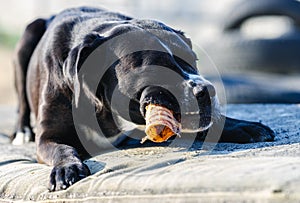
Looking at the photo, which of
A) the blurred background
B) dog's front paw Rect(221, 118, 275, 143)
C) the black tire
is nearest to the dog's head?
dog's front paw Rect(221, 118, 275, 143)

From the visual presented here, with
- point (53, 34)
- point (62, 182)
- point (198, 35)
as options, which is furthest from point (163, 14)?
point (62, 182)

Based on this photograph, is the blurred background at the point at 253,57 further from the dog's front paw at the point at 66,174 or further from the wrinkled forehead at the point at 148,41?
the dog's front paw at the point at 66,174

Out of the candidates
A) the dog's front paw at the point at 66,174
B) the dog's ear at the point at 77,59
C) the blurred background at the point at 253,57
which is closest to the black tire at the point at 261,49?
the blurred background at the point at 253,57

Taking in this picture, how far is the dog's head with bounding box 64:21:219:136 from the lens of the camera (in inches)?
114

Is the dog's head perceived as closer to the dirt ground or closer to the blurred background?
the blurred background

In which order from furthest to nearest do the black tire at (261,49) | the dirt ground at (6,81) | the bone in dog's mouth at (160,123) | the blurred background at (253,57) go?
the dirt ground at (6,81)
the black tire at (261,49)
the blurred background at (253,57)
the bone in dog's mouth at (160,123)

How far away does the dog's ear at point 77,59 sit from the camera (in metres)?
3.15

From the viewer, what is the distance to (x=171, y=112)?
9.43ft

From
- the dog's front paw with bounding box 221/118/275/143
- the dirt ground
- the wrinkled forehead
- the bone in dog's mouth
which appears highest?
the wrinkled forehead

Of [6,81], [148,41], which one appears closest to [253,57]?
[148,41]

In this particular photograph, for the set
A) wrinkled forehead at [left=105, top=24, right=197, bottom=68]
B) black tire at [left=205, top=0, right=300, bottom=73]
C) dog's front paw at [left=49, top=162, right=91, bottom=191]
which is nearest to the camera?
dog's front paw at [left=49, top=162, right=91, bottom=191]

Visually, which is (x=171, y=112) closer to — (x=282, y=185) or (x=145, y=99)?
(x=145, y=99)

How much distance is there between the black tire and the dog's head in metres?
3.71

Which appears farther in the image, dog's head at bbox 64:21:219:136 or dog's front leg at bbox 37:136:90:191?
dog's head at bbox 64:21:219:136
